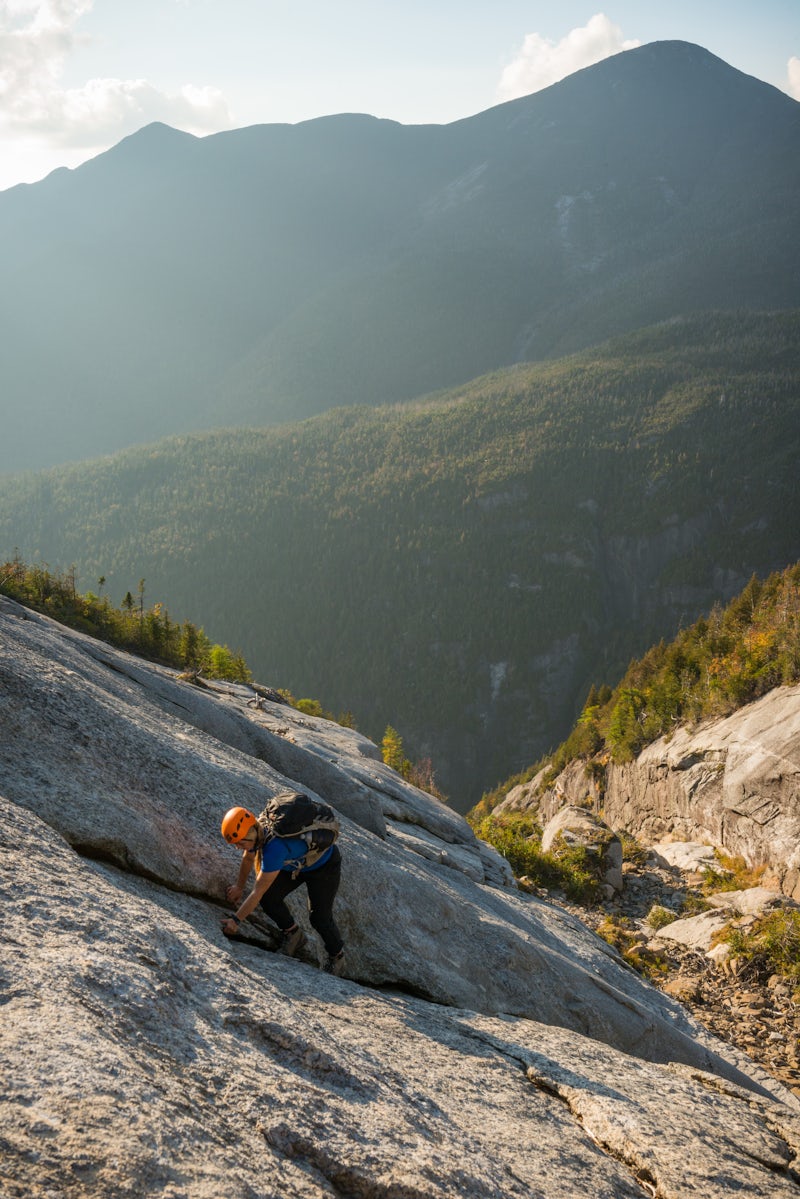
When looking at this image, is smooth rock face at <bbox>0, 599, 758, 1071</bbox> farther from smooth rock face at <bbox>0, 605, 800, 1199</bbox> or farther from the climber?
the climber

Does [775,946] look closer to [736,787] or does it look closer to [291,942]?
[736,787]

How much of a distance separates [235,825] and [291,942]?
1.35 m

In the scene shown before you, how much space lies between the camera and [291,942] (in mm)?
7367

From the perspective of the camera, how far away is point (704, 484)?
6339 inches

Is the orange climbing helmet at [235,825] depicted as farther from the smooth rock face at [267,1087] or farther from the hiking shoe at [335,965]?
the hiking shoe at [335,965]

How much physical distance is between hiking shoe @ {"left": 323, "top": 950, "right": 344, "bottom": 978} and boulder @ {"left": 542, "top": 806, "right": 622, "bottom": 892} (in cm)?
1501

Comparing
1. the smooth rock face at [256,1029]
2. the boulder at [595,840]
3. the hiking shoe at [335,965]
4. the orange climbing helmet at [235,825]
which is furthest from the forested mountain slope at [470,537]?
the orange climbing helmet at [235,825]

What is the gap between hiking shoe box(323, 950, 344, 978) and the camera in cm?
750

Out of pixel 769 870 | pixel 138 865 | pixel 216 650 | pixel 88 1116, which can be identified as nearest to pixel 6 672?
pixel 138 865

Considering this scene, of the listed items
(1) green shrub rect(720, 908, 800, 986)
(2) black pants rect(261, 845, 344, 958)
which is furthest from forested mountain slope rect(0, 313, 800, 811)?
(2) black pants rect(261, 845, 344, 958)

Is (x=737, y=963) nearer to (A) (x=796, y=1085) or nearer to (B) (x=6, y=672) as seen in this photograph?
(A) (x=796, y=1085)

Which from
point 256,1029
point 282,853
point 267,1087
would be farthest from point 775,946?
point 267,1087

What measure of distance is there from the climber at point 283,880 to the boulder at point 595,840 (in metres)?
15.2

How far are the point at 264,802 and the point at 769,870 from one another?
53.5 ft
